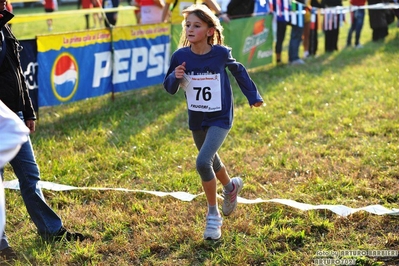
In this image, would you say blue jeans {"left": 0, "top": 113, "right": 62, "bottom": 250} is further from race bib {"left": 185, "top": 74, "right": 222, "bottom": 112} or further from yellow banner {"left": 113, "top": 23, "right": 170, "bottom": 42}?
yellow banner {"left": 113, "top": 23, "right": 170, "bottom": 42}

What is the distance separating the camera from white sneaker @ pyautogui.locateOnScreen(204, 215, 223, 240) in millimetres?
4527

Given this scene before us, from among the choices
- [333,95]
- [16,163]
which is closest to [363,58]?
[333,95]

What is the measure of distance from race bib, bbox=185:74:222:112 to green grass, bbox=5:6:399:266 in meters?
0.97

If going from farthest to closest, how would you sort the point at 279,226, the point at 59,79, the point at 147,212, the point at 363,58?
the point at 363,58 < the point at 59,79 < the point at 147,212 < the point at 279,226

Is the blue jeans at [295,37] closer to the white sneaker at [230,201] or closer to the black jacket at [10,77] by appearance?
the white sneaker at [230,201]

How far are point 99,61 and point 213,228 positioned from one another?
16.5 ft

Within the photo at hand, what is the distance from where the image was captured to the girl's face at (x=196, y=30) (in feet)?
14.7

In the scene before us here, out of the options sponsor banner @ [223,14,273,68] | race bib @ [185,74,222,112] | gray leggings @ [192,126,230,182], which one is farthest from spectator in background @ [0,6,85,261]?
sponsor banner @ [223,14,273,68]

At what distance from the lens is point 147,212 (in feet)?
16.8

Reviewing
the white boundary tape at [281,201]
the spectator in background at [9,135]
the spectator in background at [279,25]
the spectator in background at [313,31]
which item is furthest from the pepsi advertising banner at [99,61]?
the spectator in background at [9,135]

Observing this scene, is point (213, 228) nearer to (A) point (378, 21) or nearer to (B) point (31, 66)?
(B) point (31, 66)

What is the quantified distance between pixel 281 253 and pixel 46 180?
272cm

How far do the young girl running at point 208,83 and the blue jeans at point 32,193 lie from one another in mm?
1129

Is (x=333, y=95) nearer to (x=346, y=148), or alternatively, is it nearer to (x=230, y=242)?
(x=346, y=148)
